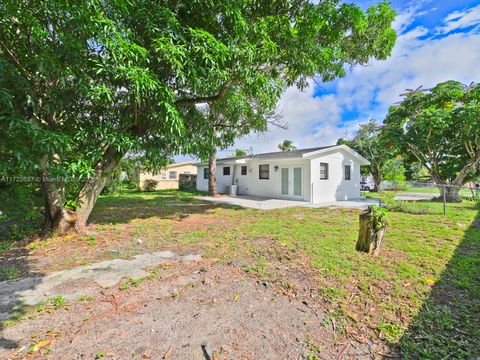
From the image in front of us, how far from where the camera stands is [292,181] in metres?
13.5

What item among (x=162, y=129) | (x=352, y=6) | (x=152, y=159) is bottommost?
(x=152, y=159)

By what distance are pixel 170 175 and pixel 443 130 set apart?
21233mm

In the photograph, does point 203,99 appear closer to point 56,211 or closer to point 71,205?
point 71,205

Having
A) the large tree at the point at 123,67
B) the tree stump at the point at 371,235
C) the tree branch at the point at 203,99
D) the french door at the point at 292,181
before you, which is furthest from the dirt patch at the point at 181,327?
the french door at the point at 292,181

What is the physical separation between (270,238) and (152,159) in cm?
345

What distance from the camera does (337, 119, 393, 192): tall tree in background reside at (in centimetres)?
2006

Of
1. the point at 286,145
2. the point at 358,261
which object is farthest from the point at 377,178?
the point at 358,261

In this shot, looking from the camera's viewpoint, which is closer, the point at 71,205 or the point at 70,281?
the point at 70,281

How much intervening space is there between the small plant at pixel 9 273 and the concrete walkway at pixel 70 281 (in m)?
0.19

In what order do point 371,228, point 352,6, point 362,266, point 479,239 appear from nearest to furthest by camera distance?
point 362,266
point 371,228
point 479,239
point 352,6

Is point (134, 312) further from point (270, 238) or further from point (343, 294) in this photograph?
point (270, 238)

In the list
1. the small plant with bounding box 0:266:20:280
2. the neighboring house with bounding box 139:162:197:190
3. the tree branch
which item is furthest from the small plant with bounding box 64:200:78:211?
the neighboring house with bounding box 139:162:197:190

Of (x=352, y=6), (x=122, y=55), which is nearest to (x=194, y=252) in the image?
(x=122, y=55)

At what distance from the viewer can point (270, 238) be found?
5.46 m
